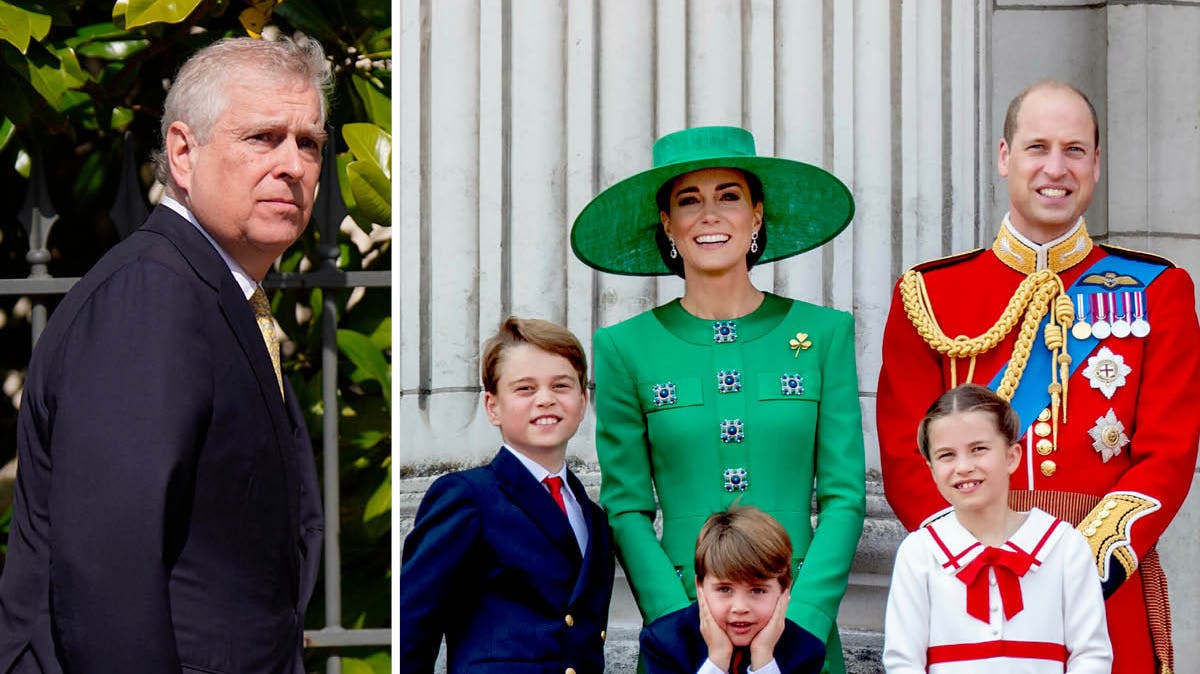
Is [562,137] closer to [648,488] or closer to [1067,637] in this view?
[648,488]

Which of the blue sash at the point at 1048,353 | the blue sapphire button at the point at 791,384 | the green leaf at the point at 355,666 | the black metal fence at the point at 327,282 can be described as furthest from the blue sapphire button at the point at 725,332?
the green leaf at the point at 355,666

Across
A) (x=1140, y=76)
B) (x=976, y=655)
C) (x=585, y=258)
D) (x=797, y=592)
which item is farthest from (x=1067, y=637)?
(x=1140, y=76)

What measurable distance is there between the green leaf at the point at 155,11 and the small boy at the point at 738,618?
1.81 metres

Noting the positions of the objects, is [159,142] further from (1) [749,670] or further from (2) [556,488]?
(1) [749,670]

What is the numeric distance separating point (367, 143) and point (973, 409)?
5.53ft

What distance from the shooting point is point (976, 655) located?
3.69 meters

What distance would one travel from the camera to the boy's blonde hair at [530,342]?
3.98 metres

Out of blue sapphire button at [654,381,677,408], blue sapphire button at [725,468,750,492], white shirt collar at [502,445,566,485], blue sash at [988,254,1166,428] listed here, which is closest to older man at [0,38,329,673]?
white shirt collar at [502,445,566,485]

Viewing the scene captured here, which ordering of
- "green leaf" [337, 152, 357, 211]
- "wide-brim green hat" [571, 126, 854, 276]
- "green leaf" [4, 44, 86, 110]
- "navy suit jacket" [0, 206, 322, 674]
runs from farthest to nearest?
"green leaf" [337, 152, 357, 211] → "green leaf" [4, 44, 86, 110] → "wide-brim green hat" [571, 126, 854, 276] → "navy suit jacket" [0, 206, 322, 674]

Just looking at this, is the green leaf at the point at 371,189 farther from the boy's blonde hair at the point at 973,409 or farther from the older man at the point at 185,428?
the boy's blonde hair at the point at 973,409

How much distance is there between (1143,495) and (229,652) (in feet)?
5.86

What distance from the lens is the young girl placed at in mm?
3684

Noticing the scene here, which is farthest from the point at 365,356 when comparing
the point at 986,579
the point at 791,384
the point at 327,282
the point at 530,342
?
the point at 986,579

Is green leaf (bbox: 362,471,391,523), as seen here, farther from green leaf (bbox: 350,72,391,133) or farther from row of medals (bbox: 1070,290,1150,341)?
row of medals (bbox: 1070,290,1150,341)
